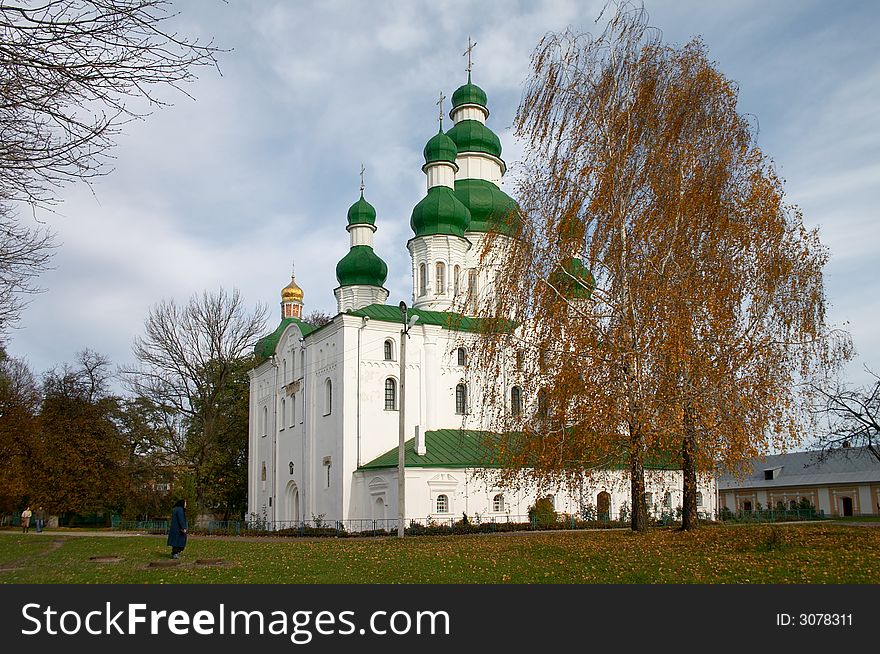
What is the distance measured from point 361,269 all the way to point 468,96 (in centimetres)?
1102

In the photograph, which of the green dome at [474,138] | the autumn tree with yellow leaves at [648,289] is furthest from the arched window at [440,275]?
A: the autumn tree with yellow leaves at [648,289]

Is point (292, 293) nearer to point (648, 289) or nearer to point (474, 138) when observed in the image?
point (474, 138)

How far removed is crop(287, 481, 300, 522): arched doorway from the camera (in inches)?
1462

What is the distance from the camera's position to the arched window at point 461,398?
35656 mm

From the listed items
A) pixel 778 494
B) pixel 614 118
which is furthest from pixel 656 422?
pixel 778 494

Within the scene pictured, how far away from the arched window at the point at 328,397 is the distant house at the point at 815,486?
27607 mm

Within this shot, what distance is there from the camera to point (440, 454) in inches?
1242

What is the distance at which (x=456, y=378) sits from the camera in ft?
117

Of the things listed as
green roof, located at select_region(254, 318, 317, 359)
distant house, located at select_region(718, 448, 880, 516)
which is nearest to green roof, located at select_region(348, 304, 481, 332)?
green roof, located at select_region(254, 318, 317, 359)

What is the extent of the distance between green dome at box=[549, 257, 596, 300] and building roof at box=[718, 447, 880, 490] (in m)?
36.3

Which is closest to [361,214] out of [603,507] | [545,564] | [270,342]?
[270,342]

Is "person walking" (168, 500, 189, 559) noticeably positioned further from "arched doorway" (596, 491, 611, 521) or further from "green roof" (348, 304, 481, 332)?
"arched doorway" (596, 491, 611, 521)

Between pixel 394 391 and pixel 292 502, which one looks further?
pixel 292 502

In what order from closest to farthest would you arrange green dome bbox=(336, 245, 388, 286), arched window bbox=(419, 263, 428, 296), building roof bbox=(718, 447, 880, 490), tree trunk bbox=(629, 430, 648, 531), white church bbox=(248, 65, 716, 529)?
tree trunk bbox=(629, 430, 648, 531), white church bbox=(248, 65, 716, 529), arched window bbox=(419, 263, 428, 296), green dome bbox=(336, 245, 388, 286), building roof bbox=(718, 447, 880, 490)
